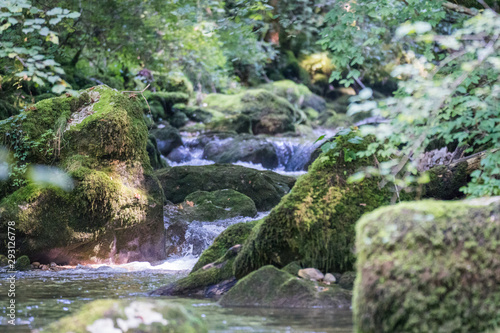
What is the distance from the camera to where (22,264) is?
24.9 ft

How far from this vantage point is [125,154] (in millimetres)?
8875

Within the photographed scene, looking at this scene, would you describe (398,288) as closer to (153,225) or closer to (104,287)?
(104,287)

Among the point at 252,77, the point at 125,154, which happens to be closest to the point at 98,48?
the point at 125,154

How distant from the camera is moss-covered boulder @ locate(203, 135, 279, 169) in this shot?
1769 centimetres

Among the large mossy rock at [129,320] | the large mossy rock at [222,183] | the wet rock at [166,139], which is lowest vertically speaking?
the large mossy rock at [129,320]

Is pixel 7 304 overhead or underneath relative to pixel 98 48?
underneath

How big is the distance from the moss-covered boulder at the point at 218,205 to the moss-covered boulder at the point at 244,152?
6210mm

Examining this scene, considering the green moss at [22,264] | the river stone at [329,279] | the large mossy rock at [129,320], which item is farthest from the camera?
the green moss at [22,264]

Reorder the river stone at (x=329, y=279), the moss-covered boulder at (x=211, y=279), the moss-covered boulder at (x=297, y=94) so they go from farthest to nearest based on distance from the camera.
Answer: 1. the moss-covered boulder at (x=297, y=94)
2. the moss-covered boulder at (x=211, y=279)
3. the river stone at (x=329, y=279)

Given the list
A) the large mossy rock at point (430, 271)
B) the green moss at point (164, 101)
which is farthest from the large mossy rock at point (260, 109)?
the large mossy rock at point (430, 271)

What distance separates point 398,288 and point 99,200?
620 cm

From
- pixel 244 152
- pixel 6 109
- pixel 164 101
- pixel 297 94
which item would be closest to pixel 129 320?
pixel 6 109

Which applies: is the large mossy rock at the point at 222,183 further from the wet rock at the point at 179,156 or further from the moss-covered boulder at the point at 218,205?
the wet rock at the point at 179,156

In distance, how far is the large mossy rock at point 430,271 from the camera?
308 centimetres
